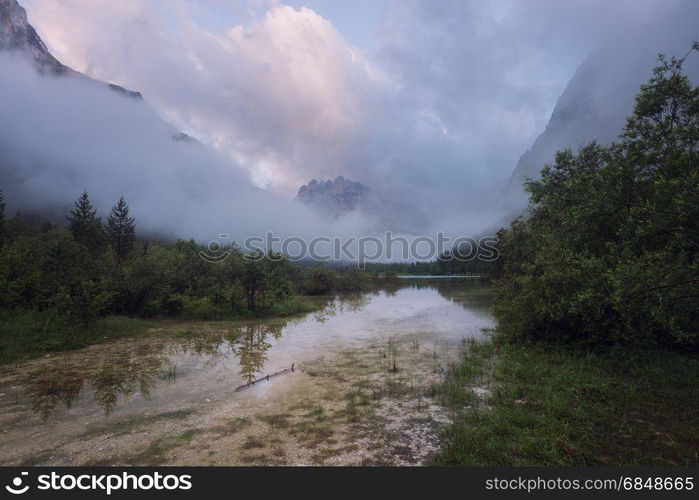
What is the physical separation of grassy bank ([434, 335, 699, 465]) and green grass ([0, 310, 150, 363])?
18244 millimetres

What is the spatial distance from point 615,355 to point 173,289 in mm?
31390

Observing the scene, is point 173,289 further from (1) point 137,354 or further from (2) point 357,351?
(2) point 357,351

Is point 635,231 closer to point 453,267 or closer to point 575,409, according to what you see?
point 575,409

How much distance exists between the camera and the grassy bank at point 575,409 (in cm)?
643

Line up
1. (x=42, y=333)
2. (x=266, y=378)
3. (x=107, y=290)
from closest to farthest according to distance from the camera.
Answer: (x=266, y=378), (x=42, y=333), (x=107, y=290)

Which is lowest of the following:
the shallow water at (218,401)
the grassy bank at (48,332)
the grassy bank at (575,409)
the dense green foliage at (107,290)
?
the shallow water at (218,401)

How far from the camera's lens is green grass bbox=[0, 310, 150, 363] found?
49.0 feet

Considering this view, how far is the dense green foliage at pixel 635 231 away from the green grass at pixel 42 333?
22.2 metres

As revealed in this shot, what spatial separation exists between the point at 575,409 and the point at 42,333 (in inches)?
909

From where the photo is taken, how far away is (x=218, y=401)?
9.91m

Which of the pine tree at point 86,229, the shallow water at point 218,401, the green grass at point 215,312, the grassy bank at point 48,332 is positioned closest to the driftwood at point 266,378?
the shallow water at point 218,401

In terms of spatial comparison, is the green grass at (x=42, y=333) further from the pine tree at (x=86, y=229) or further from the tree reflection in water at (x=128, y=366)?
the pine tree at (x=86, y=229)

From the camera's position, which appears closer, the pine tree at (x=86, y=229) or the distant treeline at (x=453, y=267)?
the pine tree at (x=86, y=229)

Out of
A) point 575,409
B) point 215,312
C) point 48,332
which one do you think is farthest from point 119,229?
point 575,409
